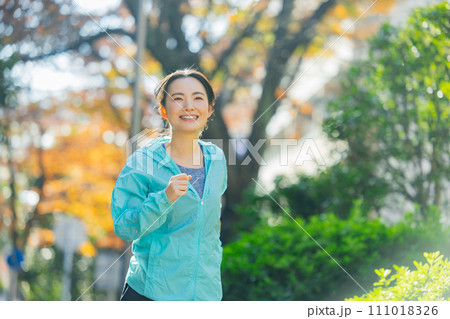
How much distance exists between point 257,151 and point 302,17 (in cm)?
225

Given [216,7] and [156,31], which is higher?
[216,7]

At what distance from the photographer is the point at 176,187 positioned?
2088mm

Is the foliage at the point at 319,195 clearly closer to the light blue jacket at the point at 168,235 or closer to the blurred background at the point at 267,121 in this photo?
the blurred background at the point at 267,121

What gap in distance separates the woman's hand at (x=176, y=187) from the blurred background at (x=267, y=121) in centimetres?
116

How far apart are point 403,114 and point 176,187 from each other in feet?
14.0

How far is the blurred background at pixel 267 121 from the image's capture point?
464 centimetres

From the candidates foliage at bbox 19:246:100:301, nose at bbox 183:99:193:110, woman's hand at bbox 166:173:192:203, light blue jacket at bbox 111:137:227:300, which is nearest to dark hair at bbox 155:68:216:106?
nose at bbox 183:99:193:110

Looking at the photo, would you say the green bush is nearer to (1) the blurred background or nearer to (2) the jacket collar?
(2) the jacket collar

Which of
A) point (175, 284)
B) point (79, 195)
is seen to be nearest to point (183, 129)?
point (175, 284)

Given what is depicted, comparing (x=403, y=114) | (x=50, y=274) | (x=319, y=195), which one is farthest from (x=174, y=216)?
(x=50, y=274)

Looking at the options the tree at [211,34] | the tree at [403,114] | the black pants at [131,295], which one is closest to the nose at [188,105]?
the black pants at [131,295]

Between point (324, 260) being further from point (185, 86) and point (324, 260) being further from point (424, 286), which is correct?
point (185, 86)

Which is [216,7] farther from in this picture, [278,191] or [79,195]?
[79,195]

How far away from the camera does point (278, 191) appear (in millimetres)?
7254
